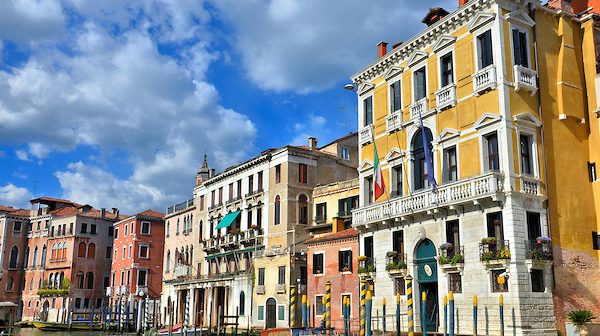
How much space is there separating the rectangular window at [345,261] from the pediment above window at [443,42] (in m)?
10.7

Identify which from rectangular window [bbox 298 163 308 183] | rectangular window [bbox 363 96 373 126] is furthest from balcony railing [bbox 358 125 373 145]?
rectangular window [bbox 298 163 308 183]

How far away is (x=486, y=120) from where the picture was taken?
73.6 feet

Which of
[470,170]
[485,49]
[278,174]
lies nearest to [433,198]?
[470,170]

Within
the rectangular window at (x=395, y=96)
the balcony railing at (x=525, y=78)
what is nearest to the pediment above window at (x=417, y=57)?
the rectangular window at (x=395, y=96)

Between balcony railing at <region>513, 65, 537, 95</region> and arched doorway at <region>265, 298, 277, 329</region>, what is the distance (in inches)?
818

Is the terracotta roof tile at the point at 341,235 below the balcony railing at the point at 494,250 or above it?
above

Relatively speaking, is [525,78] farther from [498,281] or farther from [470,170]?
[498,281]

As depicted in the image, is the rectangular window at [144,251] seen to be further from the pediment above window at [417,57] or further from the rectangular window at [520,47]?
the rectangular window at [520,47]

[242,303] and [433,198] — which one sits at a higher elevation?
[433,198]

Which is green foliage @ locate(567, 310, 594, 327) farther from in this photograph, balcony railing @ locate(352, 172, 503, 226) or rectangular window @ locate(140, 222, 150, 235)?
rectangular window @ locate(140, 222, 150, 235)

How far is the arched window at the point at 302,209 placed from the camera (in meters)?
40.1

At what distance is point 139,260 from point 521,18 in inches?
1811

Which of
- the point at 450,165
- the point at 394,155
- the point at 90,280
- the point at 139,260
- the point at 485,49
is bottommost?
the point at 90,280

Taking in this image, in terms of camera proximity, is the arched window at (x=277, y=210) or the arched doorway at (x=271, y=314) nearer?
the arched doorway at (x=271, y=314)
